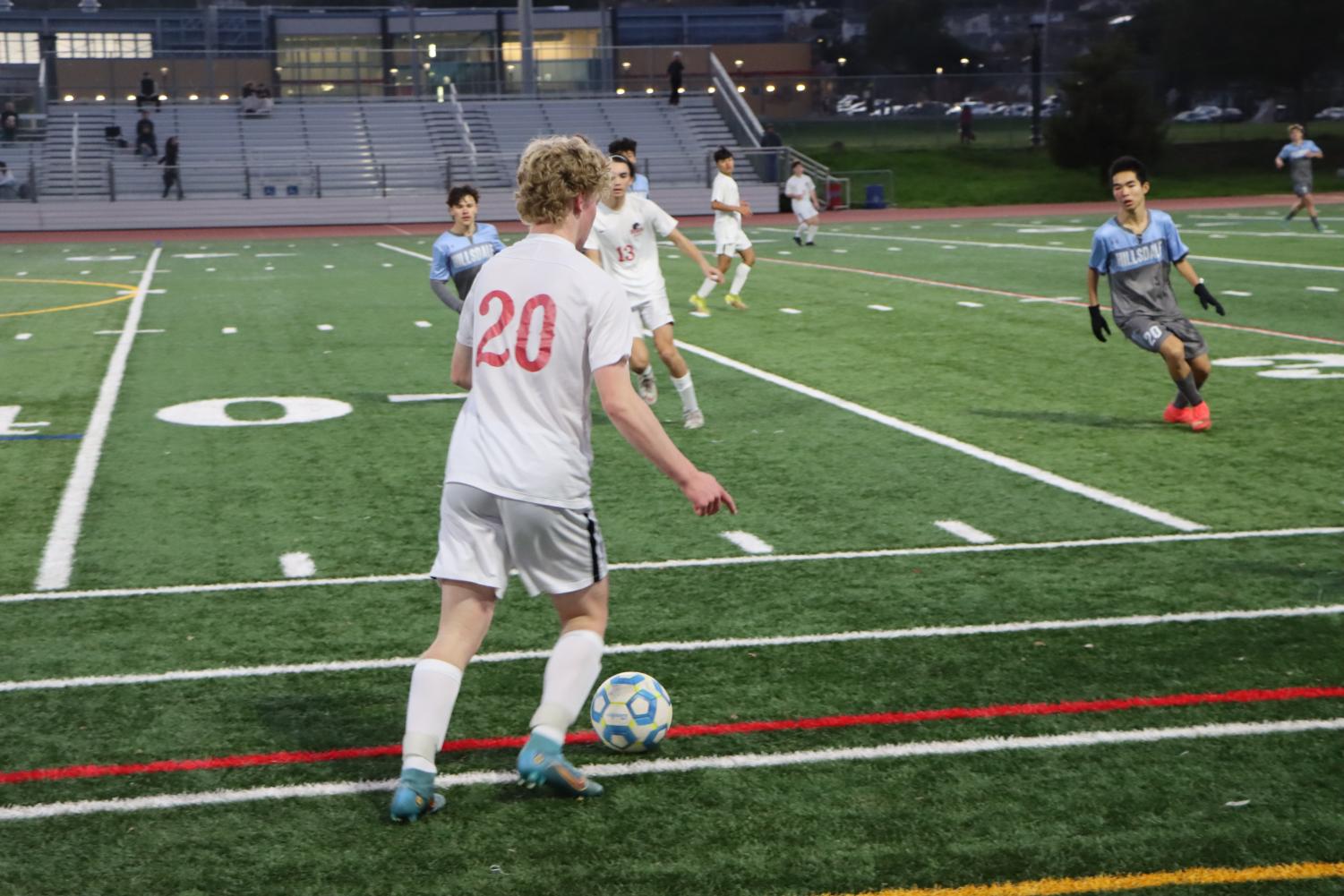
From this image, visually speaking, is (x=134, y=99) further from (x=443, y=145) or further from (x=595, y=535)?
(x=595, y=535)

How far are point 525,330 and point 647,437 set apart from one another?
477 mm

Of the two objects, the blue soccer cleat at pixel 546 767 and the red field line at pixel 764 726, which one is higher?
the blue soccer cleat at pixel 546 767

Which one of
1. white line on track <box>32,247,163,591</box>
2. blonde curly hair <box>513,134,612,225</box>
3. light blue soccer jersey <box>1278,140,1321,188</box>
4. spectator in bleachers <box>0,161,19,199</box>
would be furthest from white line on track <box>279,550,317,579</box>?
spectator in bleachers <box>0,161,19,199</box>

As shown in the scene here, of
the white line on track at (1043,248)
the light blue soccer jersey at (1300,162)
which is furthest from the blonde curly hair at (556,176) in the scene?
the light blue soccer jersey at (1300,162)

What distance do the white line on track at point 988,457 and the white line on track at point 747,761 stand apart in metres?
3.13

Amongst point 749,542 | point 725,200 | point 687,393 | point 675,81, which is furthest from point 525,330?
point 675,81

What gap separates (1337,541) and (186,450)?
7.46 metres

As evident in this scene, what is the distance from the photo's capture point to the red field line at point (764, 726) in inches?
206

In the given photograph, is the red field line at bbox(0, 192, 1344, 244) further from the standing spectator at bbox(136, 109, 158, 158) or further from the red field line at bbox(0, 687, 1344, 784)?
the red field line at bbox(0, 687, 1344, 784)

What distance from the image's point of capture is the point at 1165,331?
1127 centimetres

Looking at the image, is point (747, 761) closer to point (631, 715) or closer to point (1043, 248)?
point (631, 715)

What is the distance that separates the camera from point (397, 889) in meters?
4.29

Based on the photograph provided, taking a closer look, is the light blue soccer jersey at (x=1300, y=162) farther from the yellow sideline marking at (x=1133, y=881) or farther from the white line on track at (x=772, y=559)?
the yellow sideline marking at (x=1133, y=881)

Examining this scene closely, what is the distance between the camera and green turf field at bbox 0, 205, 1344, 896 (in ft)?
15.0
